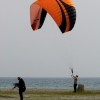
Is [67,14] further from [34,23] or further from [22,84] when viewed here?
[22,84]

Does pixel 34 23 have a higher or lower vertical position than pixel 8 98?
higher

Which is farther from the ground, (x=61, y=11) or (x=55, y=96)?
(x=61, y=11)

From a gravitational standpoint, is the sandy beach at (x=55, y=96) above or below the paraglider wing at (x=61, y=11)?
below

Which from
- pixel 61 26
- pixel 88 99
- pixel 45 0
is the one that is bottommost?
pixel 88 99

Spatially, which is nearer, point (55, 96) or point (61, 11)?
point (61, 11)

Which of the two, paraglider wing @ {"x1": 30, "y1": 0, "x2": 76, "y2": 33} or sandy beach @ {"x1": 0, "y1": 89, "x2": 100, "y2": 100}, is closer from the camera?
paraglider wing @ {"x1": 30, "y1": 0, "x2": 76, "y2": 33}

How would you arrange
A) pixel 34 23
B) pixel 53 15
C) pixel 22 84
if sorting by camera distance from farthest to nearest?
pixel 34 23, pixel 53 15, pixel 22 84

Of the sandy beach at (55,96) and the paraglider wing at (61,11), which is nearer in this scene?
the paraglider wing at (61,11)

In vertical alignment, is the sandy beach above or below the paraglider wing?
below

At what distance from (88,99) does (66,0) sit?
745 cm

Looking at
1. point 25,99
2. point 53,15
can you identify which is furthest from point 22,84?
point 53,15

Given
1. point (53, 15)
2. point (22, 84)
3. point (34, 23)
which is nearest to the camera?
point (22, 84)

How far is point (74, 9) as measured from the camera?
30.3 metres

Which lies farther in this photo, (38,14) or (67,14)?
(38,14)
